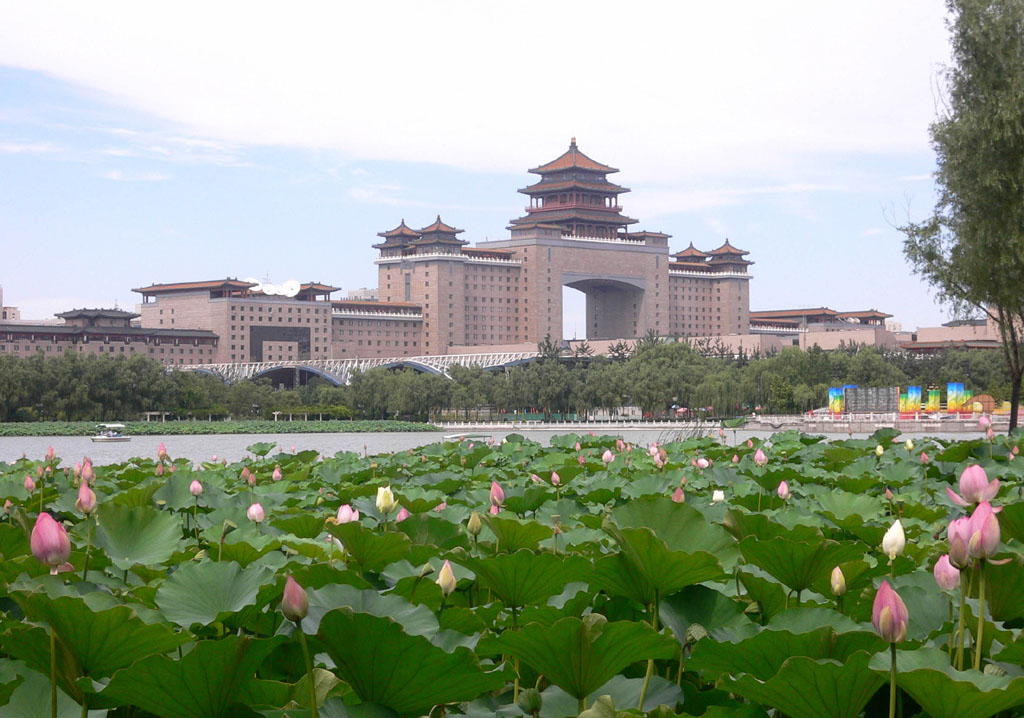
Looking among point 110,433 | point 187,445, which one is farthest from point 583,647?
point 110,433

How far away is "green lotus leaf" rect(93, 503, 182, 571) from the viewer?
286 cm

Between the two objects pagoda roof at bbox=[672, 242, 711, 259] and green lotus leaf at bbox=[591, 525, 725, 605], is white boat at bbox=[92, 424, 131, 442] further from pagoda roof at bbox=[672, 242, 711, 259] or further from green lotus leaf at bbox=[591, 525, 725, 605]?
pagoda roof at bbox=[672, 242, 711, 259]

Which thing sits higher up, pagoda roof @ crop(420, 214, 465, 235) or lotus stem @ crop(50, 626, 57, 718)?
pagoda roof @ crop(420, 214, 465, 235)

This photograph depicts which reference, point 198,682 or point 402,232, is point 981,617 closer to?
point 198,682

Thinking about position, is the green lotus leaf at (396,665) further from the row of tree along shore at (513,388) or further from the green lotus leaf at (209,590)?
the row of tree along shore at (513,388)

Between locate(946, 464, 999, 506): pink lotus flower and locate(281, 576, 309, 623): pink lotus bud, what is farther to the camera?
locate(946, 464, 999, 506): pink lotus flower

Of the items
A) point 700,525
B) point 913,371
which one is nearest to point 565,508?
point 700,525

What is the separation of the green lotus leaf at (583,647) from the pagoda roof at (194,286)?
340ft

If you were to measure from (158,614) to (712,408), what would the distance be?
63.7 metres

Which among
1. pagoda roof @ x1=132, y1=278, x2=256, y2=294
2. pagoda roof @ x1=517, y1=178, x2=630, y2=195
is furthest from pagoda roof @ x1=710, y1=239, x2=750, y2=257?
pagoda roof @ x1=132, y1=278, x2=256, y2=294

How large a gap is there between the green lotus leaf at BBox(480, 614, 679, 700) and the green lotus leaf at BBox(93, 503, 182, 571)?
4.34 ft

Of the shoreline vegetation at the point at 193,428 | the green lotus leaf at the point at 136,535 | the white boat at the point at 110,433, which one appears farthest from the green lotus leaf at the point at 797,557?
the shoreline vegetation at the point at 193,428

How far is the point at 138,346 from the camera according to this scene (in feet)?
316

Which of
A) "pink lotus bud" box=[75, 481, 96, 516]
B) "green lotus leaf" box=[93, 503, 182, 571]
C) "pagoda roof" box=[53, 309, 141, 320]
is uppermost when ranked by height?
"pagoda roof" box=[53, 309, 141, 320]
